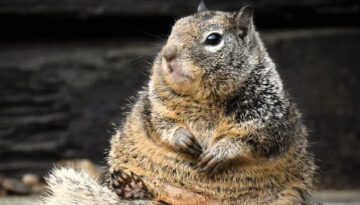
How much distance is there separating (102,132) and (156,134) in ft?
8.73

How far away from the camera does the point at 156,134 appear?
17.3ft

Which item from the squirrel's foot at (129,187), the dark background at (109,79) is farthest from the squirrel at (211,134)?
the dark background at (109,79)

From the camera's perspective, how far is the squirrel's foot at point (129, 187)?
5023 millimetres

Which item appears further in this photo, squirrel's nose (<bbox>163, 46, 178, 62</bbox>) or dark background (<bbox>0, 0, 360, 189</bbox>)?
dark background (<bbox>0, 0, 360, 189</bbox>)

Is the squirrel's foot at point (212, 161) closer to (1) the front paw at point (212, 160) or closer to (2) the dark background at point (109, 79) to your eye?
(1) the front paw at point (212, 160)

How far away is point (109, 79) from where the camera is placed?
25.6ft

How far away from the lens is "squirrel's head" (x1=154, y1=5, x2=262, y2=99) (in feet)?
17.0

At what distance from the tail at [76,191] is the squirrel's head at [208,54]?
71 centimetres

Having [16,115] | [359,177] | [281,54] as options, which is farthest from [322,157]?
[16,115]

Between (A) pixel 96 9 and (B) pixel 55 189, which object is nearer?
(B) pixel 55 189

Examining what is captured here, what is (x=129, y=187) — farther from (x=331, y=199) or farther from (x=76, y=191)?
(x=331, y=199)

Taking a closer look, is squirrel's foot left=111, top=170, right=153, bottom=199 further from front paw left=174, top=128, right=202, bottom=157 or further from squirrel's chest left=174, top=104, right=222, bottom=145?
squirrel's chest left=174, top=104, right=222, bottom=145

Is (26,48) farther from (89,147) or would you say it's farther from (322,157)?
(322,157)

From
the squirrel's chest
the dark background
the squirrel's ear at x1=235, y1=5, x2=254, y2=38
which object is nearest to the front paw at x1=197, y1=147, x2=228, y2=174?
the squirrel's chest
